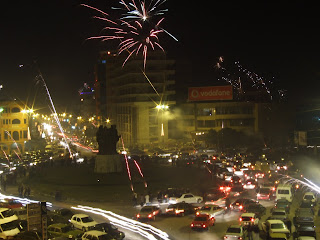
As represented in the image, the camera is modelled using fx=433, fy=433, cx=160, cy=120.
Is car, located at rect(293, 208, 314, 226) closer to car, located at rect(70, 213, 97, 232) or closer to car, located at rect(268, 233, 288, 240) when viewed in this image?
car, located at rect(268, 233, 288, 240)

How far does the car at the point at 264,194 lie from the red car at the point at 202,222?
7.53 meters

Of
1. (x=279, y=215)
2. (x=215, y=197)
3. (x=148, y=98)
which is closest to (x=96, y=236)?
(x=279, y=215)

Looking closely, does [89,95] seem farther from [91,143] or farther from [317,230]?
[317,230]

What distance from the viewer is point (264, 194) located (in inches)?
1067

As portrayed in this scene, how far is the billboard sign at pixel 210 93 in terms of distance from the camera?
71.0 m

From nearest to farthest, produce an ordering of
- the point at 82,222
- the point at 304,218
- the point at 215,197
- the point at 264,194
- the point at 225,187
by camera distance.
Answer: the point at 304,218, the point at 82,222, the point at 264,194, the point at 215,197, the point at 225,187

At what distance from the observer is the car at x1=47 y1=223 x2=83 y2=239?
1838cm

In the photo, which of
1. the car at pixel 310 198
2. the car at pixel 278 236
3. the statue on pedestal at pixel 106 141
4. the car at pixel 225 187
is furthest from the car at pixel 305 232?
the statue on pedestal at pixel 106 141

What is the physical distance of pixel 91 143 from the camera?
77.6m

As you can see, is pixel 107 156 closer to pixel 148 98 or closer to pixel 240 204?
pixel 240 204

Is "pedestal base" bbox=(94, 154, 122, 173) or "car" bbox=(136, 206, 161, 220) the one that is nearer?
"car" bbox=(136, 206, 161, 220)

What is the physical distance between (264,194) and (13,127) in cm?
5026

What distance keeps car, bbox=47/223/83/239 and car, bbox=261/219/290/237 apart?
809 centimetres

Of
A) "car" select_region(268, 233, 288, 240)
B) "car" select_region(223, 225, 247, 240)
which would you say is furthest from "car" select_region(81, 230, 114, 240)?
"car" select_region(268, 233, 288, 240)
